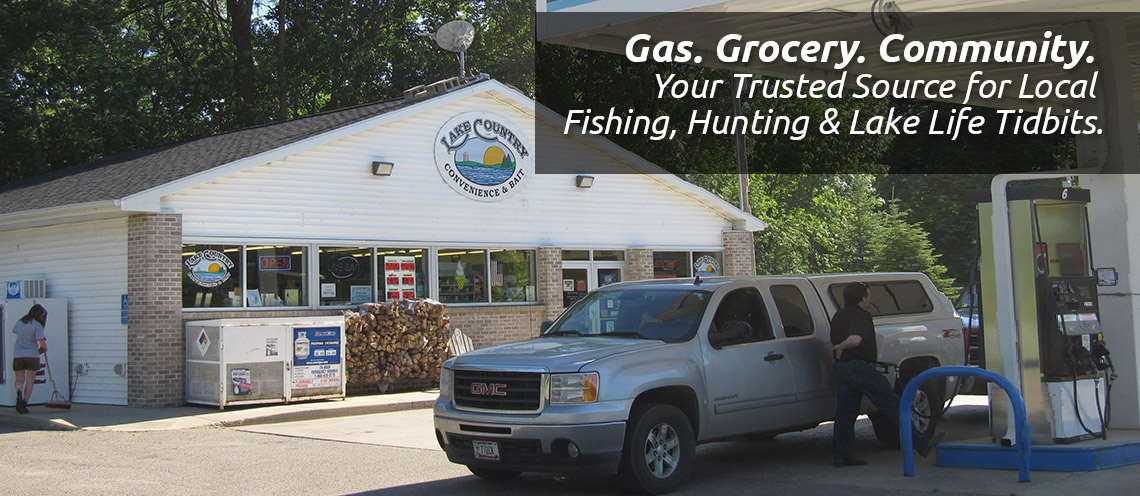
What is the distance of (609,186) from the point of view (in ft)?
72.8

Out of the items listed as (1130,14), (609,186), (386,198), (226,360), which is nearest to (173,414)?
(226,360)

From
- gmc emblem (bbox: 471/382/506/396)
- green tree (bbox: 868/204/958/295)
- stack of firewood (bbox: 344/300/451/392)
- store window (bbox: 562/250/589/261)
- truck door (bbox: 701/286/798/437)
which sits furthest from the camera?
green tree (bbox: 868/204/958/295)

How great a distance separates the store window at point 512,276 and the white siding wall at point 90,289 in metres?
6.62

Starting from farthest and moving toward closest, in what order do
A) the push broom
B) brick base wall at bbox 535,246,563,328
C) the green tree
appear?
the green tree → brick base wall at bbox 535,246,563,328 → the push broom

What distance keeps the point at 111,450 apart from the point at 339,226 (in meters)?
6.92

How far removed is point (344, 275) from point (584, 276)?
17.1 feet

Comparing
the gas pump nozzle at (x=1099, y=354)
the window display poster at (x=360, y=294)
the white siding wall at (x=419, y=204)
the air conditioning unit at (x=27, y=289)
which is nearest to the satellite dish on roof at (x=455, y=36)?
the white siding wall at (x=419, y=204)

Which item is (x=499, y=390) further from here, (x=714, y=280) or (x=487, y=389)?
(x=714, y=280)

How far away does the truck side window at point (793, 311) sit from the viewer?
10.1m

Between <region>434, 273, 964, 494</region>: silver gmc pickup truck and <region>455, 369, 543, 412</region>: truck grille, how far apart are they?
0.4 inches

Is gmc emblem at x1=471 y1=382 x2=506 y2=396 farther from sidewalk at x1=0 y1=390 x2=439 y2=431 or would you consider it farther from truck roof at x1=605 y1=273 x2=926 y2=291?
sidewalk at x1=0 y1=390 x2=439 y2=431

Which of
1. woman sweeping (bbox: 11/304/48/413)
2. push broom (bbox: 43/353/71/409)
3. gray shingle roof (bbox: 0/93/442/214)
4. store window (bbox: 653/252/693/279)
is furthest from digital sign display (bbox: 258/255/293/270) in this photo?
store window (bbox: 653/252/693/279)

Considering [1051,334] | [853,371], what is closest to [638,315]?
[853,371]

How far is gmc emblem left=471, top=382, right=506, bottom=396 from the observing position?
884 cm
